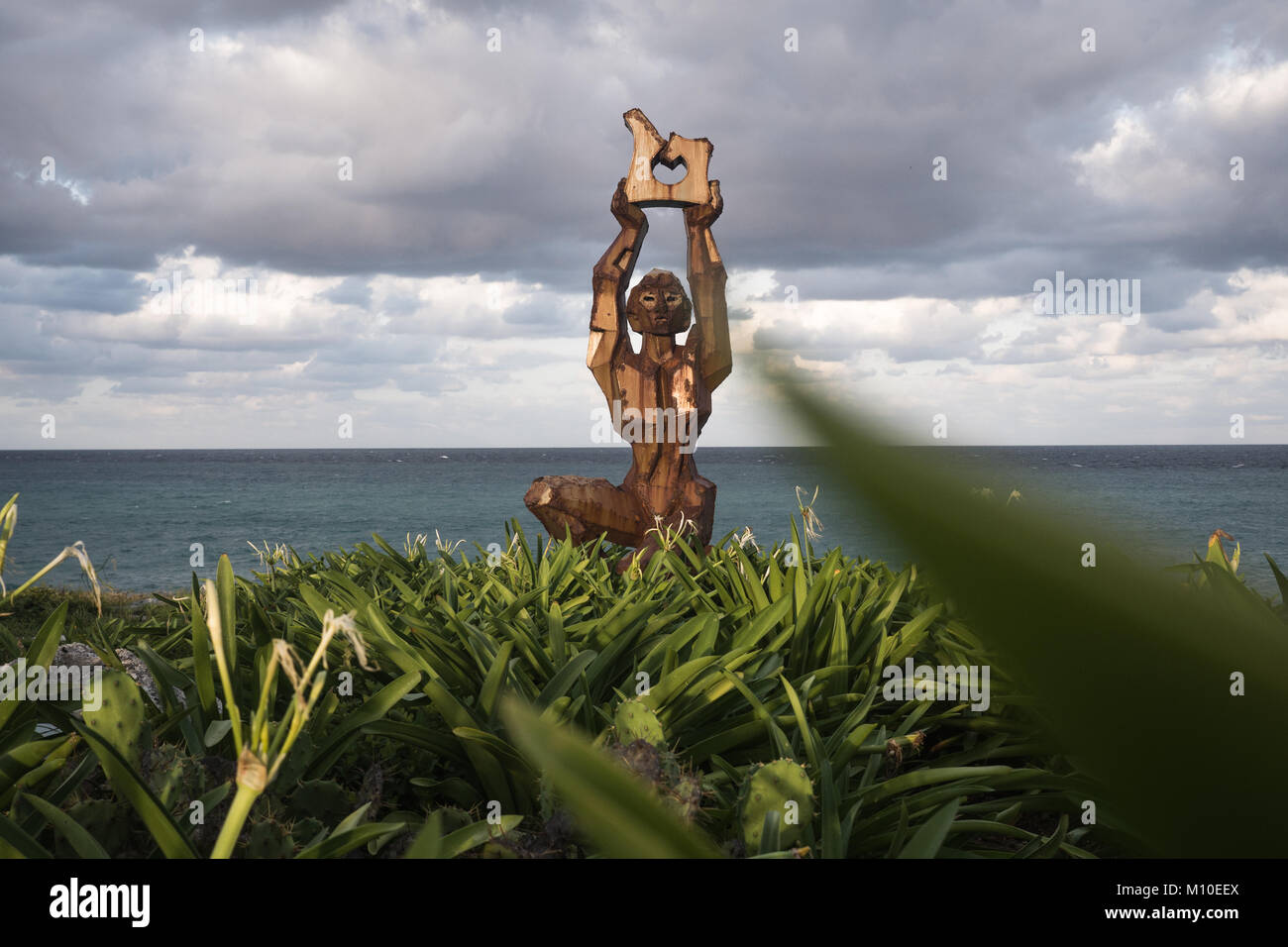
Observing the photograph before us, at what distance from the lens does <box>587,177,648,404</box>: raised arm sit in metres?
5.07

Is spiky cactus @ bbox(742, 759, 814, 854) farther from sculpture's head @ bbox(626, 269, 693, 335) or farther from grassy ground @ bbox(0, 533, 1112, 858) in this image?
sculpture's head @ bbox(626, 269, 693, 335)

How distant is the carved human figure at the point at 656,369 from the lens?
16.5ft

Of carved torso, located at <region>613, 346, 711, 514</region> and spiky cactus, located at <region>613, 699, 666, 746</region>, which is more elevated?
carved torso, located at <region>613, 346, 711, 514</region>

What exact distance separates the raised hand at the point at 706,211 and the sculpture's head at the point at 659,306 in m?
0.35

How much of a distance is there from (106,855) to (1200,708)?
4.82 feet

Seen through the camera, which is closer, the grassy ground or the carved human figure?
the grassy ground

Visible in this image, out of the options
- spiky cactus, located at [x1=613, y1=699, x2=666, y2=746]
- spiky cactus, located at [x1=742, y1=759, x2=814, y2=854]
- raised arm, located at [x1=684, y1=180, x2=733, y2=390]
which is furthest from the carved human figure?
spiky cactus, located at [x1=742, y1=759, x2=814, y2=854]

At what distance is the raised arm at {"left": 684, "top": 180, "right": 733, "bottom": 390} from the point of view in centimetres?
500

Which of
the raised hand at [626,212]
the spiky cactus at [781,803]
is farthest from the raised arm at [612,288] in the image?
the spiky cactus at [781,803]

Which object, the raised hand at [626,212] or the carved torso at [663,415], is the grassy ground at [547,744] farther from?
the raised hand at [626,212]

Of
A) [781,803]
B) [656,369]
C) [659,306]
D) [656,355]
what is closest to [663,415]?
[656,369]

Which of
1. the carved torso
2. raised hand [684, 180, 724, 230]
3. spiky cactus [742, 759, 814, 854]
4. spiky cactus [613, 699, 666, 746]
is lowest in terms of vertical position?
spiky cactus [742, 759, 814, 854]

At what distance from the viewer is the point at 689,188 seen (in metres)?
5.00
